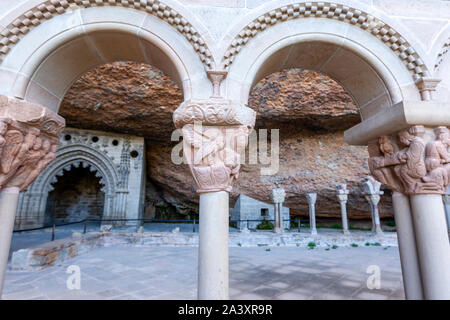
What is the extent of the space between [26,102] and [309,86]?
7.05 metres

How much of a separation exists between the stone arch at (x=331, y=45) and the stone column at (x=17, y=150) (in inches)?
64.2

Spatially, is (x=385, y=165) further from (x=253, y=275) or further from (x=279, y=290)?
(x=253, y=275)

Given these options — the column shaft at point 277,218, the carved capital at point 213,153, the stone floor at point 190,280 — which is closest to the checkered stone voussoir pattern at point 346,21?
the carved capital at point 213,153

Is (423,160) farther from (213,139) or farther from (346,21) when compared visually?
(213,139)

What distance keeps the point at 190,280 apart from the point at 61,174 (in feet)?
30.4

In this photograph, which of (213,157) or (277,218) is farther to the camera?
(277,218)

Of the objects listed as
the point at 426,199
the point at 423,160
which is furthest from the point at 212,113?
the point at 426,199

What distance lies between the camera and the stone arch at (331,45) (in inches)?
80.4

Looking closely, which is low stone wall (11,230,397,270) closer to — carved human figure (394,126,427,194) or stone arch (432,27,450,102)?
carved human figure (394,126,427,194)

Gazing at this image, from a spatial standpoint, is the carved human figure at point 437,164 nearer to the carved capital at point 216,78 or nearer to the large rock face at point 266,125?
the carved capital at point 216,78

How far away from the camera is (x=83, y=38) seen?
6.79 feet

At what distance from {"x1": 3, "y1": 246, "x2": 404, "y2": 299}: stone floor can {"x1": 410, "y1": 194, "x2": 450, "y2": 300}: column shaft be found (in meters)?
0.83

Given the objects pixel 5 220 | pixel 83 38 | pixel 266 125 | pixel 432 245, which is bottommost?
pixel 432 245

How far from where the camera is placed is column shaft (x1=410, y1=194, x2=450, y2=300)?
1776 millimetres
